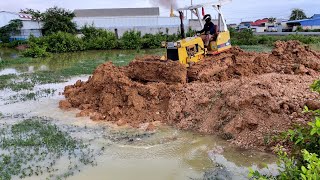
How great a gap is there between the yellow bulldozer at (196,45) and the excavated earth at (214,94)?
1.24ft

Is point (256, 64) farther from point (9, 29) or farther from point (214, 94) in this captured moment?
point (9, 29)

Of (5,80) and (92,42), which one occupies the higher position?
(92,42)

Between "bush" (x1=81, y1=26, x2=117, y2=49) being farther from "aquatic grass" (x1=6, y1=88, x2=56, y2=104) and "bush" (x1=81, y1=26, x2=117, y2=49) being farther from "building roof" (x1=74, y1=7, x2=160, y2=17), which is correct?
"aquatic grass" (x1=6, y1=88, x2=56, y2=104)

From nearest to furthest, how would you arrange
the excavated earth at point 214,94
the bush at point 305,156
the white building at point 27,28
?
the bush at point 305,156, the excavated earth at point 214,94, the white building at point 27,28

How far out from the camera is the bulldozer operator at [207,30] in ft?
41.7

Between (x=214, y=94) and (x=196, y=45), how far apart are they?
3084 millimetres

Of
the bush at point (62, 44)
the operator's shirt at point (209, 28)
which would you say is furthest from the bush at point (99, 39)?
the operator's shirt at point (209, 28)

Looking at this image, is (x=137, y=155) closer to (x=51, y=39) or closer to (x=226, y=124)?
(x=226, y=124)

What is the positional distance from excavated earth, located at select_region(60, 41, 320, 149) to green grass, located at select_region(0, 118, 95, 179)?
165 cm

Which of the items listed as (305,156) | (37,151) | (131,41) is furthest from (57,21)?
(305,156)

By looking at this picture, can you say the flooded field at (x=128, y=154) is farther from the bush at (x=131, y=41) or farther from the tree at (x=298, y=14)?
the tree at (x=298, y=14)

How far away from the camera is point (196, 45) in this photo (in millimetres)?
12305

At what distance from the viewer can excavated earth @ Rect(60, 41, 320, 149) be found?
819 cm

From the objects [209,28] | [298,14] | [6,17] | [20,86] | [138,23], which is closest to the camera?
[209,28]
